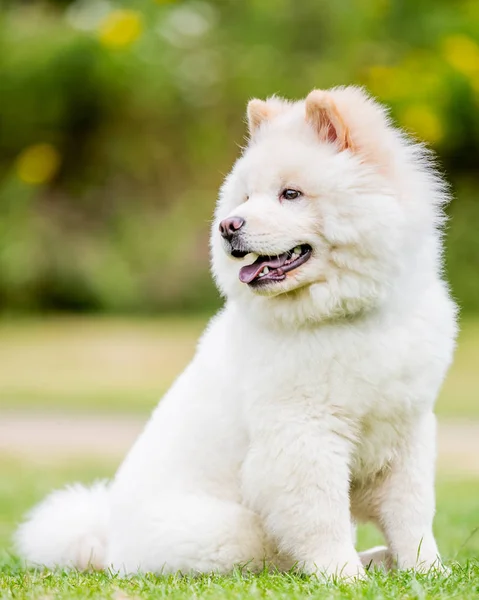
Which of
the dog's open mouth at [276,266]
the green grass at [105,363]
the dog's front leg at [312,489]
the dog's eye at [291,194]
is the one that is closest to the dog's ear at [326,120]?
the dog's eye at [291,194]

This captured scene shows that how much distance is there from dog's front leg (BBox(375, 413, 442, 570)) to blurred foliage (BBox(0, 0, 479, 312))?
51.1 feet

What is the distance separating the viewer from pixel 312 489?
346 cm

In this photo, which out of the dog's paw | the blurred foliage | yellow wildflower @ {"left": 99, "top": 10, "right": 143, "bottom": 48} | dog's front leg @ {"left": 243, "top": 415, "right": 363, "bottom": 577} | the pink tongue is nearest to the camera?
dog's front leg @ {"left": 243, "top": 415, "right": 363, "bottom": 577}

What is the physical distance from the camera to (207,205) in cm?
2027

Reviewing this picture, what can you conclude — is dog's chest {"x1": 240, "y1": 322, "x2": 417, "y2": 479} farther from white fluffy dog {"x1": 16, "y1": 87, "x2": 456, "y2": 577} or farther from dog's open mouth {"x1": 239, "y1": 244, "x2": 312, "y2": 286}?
dog's open mouth {"x1": 239, "y1": 244, "x2": 312, "y2": 286}

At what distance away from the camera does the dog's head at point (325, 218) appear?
3484mm

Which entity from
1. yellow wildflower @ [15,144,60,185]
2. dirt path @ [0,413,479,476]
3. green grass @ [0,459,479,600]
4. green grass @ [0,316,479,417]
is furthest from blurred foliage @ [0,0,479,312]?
green grass @ [0,459,479,600]

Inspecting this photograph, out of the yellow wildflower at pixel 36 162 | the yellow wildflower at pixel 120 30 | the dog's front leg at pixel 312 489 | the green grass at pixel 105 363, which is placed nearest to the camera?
the dog's front leg at pixel 312 489

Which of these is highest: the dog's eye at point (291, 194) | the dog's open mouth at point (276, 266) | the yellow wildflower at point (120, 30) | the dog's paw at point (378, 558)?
the yellow wildflower at point (120, 30)

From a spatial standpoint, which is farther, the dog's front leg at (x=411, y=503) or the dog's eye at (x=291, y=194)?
the dog's front leg at (x=411, y=503)

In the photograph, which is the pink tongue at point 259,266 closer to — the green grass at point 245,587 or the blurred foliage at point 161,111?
the green grass at point 245,587

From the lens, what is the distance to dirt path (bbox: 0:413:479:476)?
8977 millimetres

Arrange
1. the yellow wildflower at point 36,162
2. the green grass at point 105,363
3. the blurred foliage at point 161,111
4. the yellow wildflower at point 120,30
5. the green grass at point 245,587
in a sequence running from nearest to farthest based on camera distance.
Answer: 1. the green grass at point 245,587
2. the green grass at point 105,363
3. the blurred foliage at point 161,111
4. the yellow wildflower at point 120,30
5. the yellow wildflower at point 36,162

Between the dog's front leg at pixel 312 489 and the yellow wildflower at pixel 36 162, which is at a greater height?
the yellow wildflower at pixel 36 162
